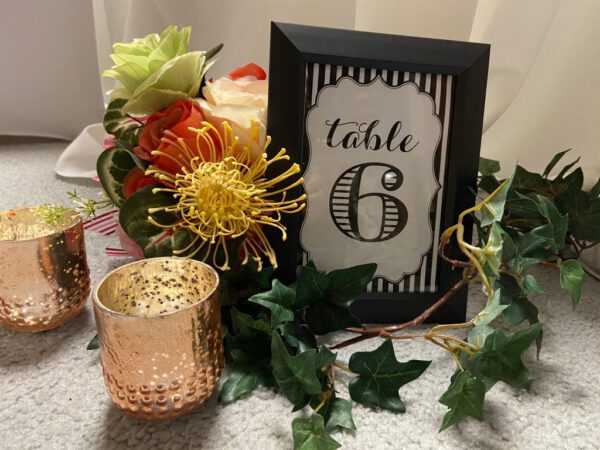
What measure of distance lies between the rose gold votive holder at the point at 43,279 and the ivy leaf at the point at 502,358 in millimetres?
375

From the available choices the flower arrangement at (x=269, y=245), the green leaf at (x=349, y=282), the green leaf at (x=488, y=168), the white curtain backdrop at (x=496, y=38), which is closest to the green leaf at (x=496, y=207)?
the flower arrangement at (x=269, y=245)

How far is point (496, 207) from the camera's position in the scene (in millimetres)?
469

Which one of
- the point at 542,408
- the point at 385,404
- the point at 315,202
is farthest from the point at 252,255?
the point at 542,408

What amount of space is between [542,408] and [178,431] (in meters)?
0.30

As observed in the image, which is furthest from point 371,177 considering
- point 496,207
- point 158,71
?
point 158,71

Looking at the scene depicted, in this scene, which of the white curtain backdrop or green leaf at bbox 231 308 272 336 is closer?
green leaf at bbox 231 308 272 336

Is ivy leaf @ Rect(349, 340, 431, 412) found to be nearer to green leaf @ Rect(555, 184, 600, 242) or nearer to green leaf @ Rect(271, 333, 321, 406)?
green leaf @ Rect(271, 333, 321, 406)

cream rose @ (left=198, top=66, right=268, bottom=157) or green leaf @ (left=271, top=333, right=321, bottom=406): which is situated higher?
cream rose @ (left=198, top=66, right=268, bottom=157)

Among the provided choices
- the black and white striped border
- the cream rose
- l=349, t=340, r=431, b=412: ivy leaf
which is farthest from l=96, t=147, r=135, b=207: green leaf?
l=349, t=340, r=431, b=412: ivy leaf

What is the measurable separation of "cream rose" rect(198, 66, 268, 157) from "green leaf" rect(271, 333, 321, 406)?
203mm

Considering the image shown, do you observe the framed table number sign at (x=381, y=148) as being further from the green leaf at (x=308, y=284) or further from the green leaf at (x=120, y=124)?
the green leaf at (x=120, y=124)

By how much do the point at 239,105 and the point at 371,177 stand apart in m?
0.15

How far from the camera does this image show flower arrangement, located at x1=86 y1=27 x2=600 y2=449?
430mm

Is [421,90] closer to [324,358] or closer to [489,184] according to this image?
[489,184]
